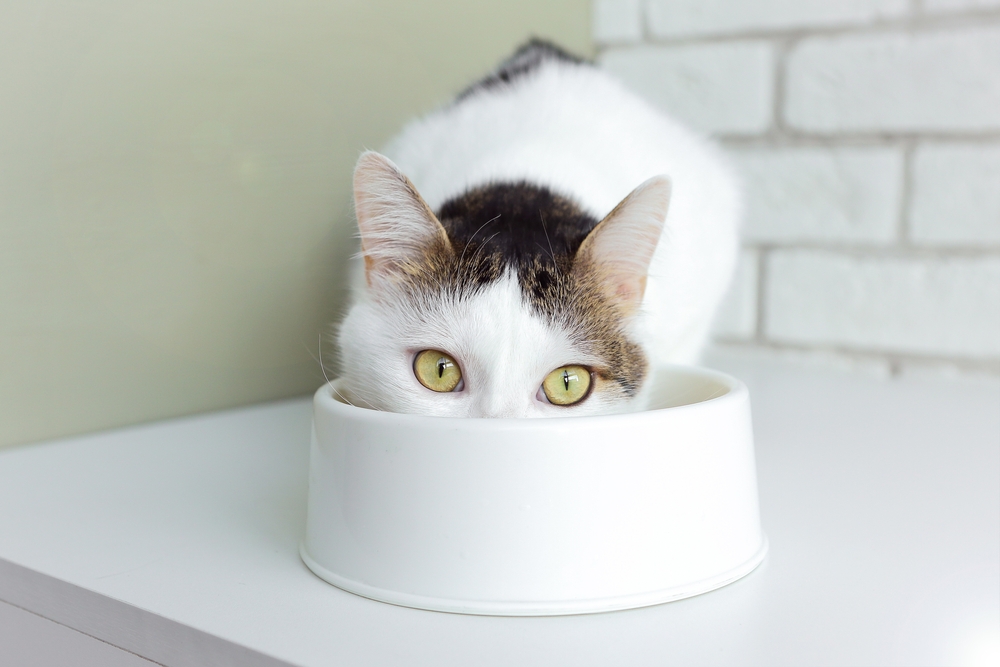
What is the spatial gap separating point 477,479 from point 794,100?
4.43 ft

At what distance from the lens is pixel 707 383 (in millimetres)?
912

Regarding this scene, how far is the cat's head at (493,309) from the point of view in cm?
83

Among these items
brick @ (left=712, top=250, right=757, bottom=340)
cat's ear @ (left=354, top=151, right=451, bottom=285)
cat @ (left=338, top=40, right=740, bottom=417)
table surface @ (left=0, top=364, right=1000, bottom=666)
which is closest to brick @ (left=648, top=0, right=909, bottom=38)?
brick @ (left=712, top=250, right=757, bottom=340)

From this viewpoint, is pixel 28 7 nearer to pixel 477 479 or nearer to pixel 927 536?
pixel 477 479

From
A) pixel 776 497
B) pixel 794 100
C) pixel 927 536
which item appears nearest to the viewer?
pixel 927 536

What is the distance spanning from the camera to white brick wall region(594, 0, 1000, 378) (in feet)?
5.15

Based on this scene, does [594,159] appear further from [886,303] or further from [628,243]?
[886,303]

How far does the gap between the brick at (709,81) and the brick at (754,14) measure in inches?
1.5

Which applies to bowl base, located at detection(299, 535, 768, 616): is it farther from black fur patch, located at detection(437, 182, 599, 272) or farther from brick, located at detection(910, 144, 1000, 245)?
brick, located at detection(910, 144, 1000, 245)

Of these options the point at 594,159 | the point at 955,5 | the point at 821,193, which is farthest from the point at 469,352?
the point at 955,5

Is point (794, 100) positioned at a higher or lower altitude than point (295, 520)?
higher

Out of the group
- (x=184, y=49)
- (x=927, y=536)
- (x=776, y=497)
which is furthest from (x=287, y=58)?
(x=927, y=536)

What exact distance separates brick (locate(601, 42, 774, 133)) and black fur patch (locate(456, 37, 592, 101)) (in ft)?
1.15

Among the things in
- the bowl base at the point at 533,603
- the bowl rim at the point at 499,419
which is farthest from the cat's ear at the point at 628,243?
the bowl base at the point at 533,603
